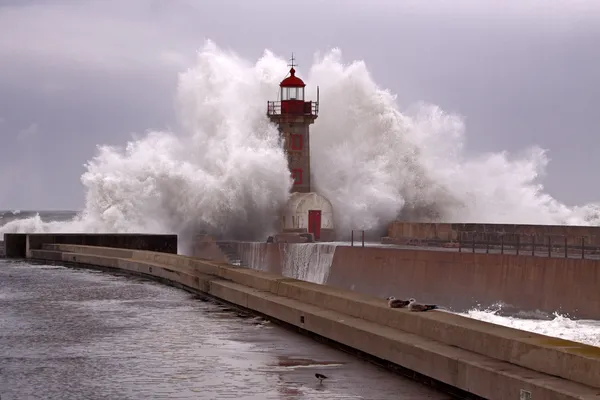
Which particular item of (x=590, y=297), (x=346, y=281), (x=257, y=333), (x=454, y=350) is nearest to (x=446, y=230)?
(x=346, y=281)

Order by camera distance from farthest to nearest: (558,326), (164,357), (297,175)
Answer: (297,175), (558,326), (164,357)

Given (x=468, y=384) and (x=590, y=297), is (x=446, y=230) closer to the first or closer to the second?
(x=590, y=297)

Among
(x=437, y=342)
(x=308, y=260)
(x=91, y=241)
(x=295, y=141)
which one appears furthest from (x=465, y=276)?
(x=437, y=342)

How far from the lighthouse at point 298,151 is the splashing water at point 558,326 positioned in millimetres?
17505

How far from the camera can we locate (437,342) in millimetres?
9008

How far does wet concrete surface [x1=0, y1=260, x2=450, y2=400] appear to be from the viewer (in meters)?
8.32

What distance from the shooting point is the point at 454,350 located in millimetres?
8516

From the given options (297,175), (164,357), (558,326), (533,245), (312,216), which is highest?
(297,175)

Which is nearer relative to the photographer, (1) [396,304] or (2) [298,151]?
(1) [396,304]

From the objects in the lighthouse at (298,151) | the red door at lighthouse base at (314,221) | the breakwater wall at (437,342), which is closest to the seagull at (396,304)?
the breakwater wall at (437,342)

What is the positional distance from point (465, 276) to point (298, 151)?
18.0 m

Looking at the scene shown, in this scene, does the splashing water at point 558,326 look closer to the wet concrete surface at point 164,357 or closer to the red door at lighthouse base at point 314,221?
the wet concrete surface at point 164,357

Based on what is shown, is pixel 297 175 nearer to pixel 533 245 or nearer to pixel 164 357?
pixel 533 245

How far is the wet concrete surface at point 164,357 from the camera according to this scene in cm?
832
